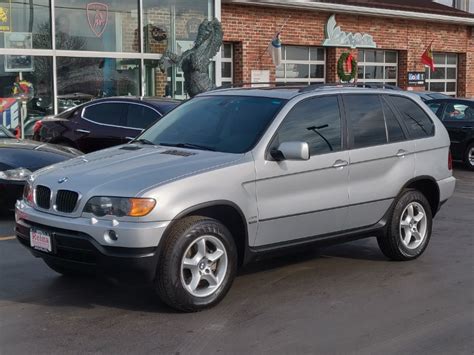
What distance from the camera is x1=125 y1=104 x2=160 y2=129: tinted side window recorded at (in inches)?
462

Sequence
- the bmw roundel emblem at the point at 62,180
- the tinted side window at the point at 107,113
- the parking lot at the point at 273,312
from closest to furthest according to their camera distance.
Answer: the parking lot at the point at 273,312
the bmw roundel emblem at the point at 62,180
the tinted side window at the point at 107,113

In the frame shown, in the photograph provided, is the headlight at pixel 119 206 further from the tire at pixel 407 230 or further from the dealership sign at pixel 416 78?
the dealership sign at pixel 416 78

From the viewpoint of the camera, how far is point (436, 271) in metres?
6.60

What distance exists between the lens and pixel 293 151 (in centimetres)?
555

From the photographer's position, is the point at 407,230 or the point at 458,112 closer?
the point at 407,230

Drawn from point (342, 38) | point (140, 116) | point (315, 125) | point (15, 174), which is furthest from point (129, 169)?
point (342, 38)

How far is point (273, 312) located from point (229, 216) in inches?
31.4

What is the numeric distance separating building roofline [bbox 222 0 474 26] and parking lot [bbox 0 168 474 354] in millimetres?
14734

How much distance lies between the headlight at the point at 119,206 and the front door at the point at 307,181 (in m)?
1.03

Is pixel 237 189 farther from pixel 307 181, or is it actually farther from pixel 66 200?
pixel 66 200

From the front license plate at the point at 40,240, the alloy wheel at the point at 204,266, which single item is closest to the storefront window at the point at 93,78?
the front license plate at the point at 40,240

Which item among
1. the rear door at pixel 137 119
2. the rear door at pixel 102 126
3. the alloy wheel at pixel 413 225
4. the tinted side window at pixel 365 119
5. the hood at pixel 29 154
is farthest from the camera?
the rear door at pixel 102 126

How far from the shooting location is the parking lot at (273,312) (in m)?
4.67

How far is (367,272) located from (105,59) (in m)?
12.6
